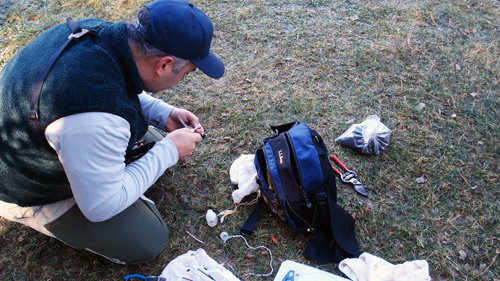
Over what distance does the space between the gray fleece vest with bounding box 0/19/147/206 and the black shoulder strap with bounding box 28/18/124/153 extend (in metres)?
0.02

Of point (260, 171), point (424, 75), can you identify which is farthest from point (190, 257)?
point (424, 75)

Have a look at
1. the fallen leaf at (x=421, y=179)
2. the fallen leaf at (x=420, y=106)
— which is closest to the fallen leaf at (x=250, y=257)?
the fallen leaf at (x=421, y=179)

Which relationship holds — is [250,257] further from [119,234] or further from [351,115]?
[351,115]

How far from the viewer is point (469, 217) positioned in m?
2.38

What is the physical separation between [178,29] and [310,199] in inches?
52.9

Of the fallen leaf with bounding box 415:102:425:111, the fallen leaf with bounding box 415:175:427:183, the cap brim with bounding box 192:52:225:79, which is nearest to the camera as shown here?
the cap brim with bounding box 192:52:225:79

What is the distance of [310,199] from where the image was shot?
2186mm

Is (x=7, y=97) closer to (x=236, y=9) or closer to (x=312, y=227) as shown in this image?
(x=312, y=227)

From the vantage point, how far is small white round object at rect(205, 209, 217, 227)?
230cm

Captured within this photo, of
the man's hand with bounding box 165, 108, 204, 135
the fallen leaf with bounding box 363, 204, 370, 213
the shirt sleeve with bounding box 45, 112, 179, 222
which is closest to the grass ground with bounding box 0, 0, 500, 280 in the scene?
the fallen leaf with bounding box 363, 204, 370, 213

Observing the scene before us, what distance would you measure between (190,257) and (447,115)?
2.65 m

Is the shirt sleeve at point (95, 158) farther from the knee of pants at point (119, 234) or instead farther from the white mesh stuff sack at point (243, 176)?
the white mesh stuff sack at point (243, 176)

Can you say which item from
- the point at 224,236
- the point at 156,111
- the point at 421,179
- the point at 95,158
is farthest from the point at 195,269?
the point at 421,179

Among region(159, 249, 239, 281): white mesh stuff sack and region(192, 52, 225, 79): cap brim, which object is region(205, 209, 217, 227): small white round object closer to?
region(159, 249, 239, 281): white mesh stuff sack
